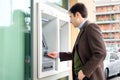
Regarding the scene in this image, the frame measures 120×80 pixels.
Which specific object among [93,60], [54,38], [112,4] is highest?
[112,4]

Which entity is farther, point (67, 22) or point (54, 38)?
point (67, 22)

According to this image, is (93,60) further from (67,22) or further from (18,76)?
(67,22)

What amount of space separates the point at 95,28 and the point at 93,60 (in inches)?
11.3

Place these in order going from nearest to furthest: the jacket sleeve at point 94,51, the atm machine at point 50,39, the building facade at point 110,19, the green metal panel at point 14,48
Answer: the green metal panel at point 14,48
the jacket sleeve at point 94,51
the atm machine at point 50,39
the building facade at point 110,19

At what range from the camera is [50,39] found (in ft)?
7.95

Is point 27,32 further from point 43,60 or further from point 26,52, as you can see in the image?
point 43,60

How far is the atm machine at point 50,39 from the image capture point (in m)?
2.03

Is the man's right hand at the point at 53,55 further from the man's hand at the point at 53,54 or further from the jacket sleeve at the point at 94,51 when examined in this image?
the jacket sleeve at the point at 94,51

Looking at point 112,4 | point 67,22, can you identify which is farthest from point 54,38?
point 112,4

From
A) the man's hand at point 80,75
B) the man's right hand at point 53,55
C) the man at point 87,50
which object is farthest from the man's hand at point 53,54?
the man's hand at point 80,75

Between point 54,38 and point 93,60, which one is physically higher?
point 54,38

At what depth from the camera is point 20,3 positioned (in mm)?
1851

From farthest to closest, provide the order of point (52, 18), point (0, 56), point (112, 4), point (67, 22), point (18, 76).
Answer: point (112, 4) → point (67, 22) → point (52, 18) → point (18, 76) → point (0, 56)

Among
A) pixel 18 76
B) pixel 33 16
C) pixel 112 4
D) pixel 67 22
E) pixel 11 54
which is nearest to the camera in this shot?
pixel 11 54
